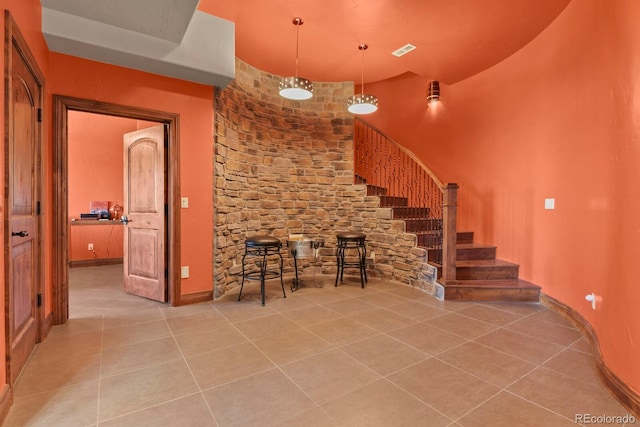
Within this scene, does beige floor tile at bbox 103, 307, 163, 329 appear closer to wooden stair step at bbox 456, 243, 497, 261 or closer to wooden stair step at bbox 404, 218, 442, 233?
wooden stair step at bbox 404, 218, 442, 233

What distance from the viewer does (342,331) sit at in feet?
9.80

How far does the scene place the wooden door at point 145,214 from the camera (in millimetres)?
3789

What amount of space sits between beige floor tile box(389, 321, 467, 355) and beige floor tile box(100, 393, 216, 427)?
171 centimetres

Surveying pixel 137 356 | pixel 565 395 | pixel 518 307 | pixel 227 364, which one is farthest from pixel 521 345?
pixel 137 356

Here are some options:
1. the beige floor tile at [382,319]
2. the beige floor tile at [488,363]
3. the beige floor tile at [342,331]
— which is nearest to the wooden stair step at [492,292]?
the beige floor tile at [382,319]

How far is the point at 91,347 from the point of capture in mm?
2607

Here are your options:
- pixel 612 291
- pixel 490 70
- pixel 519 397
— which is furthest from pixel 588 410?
pixel 490 70

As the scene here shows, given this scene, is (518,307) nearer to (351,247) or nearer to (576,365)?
(576,365)

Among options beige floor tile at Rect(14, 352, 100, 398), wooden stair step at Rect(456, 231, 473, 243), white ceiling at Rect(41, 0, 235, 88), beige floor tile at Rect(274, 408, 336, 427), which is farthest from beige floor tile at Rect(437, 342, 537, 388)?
white ceiling at Rect(41, 0, 235, 88)

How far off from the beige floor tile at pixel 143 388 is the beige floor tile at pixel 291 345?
0.61 metres

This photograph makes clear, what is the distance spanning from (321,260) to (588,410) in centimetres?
403

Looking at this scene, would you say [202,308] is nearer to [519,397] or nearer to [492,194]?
[519,397]

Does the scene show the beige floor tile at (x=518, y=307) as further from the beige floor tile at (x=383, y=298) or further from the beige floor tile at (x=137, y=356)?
the beige floor tile at (x=137, y=356)

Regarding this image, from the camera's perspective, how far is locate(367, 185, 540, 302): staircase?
3956mm
